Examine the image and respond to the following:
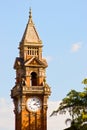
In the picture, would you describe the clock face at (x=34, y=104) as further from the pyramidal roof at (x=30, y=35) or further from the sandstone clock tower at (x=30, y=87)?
the pyramidal roof at (x=30, y=35)

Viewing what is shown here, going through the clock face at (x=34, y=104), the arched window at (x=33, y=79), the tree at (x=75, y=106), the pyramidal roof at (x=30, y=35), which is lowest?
the tree at (x=75, y=106)

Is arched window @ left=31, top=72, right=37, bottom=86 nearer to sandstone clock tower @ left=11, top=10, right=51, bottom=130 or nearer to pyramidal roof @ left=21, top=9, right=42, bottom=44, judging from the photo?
sandstone clock tower @ left=11, top=10, right=51, bottom=130

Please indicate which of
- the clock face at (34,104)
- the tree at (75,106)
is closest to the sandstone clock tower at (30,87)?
the clock face at (34,104)

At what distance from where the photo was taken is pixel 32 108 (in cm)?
8219

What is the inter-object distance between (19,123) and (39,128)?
2349 mm

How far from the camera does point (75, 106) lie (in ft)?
232

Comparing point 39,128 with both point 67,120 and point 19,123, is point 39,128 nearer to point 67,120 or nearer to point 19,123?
point 19,123

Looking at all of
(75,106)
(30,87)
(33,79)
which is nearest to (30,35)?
(33,79)

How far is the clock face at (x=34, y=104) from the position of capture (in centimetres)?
8194

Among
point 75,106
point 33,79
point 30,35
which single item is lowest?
point 75,106

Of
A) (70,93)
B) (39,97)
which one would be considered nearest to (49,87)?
(39,97)

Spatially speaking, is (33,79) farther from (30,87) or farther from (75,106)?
(75,106)

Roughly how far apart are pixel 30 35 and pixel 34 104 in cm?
854

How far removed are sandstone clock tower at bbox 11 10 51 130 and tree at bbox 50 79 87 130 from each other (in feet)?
31.8
